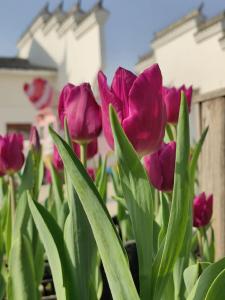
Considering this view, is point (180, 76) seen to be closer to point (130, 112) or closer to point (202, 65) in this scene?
point (202, 65)

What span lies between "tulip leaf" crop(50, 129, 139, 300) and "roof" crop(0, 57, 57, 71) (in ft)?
36.0

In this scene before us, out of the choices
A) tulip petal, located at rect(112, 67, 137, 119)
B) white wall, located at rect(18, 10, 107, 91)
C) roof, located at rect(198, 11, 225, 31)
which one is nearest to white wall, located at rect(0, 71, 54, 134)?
white wall, located at rect(18, 10, 107, 91)

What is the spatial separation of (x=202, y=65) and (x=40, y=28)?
5.35 meters

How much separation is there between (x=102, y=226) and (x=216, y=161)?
81 centimetres

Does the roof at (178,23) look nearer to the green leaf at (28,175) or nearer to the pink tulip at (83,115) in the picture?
the green leaf at (28,175)

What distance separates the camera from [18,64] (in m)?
11.8

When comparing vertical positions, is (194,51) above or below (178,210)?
above

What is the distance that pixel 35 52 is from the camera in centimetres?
1212

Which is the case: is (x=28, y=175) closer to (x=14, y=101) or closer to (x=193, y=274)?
(x=193, y=274)

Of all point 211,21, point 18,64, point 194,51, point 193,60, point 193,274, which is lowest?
point 193,274

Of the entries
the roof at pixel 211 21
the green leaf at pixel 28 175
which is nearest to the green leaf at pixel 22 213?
the green leaf at pixel 28 175

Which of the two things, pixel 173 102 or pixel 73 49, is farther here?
pixel 73 49

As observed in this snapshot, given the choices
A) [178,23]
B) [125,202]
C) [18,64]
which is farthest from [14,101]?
[125,202]

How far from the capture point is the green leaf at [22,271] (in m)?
0.50
